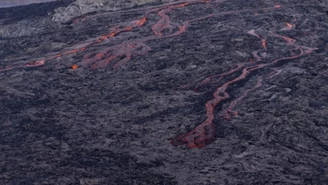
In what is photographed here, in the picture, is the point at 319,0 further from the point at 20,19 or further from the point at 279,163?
the point at 20,19

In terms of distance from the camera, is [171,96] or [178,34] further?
[178,34]

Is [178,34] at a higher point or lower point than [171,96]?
higher

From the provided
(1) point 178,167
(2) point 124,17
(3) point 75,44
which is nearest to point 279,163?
(1) point 178,167

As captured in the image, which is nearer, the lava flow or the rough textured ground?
the rough textured ground
